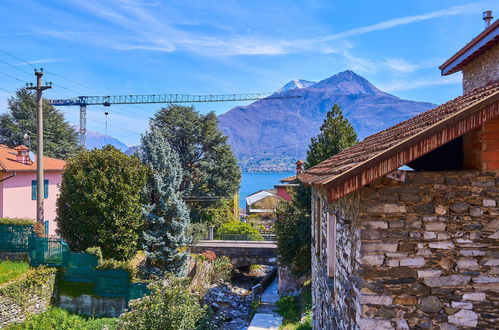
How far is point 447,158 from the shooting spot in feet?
20.2

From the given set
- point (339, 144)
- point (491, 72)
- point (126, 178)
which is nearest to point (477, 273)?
point (491, 72)

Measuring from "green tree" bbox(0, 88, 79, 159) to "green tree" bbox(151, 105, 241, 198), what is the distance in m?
10.9

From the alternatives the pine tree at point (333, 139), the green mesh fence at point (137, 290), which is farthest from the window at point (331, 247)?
the pine tree at point (333, 139)

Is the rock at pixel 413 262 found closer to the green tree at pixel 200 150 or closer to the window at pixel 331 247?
the window at pixel 331 247

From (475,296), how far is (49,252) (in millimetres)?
17394

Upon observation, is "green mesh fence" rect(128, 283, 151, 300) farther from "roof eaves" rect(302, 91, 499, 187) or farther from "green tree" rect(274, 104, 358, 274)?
"roof eaves" rect(302, 91, 499, 187)

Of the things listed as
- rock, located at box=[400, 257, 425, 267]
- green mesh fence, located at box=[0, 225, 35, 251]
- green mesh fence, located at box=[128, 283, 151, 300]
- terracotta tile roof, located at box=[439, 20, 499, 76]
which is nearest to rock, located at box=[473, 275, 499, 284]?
rock, located at box=[400, 257, 425, 267]

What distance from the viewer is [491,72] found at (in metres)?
8.53

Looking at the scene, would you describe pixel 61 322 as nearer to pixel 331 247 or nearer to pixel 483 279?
pixel 331 247

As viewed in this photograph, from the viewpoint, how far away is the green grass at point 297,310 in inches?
599

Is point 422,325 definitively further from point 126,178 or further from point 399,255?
point 126,178

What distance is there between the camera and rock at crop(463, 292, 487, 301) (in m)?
4.80

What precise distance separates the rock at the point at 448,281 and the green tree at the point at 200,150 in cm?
2968

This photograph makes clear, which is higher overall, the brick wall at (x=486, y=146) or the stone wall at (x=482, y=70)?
the stone wall at (x=482, y=70)
